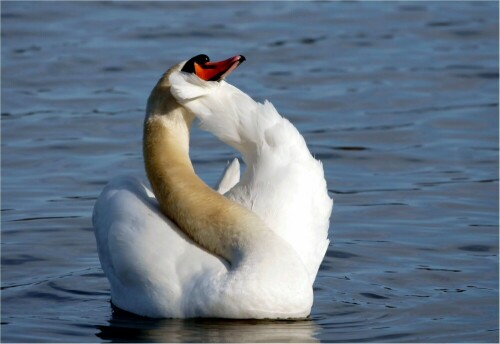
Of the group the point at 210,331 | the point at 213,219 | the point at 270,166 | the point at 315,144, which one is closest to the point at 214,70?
the point at 270,166

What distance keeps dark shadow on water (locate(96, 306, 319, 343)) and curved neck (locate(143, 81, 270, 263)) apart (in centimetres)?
42

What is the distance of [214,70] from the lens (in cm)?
760

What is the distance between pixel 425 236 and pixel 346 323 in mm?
2187

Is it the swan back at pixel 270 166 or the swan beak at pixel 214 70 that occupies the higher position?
the swan beak at pixel 214 70

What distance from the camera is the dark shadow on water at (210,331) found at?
23.1 feet

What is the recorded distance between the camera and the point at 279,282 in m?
7.21

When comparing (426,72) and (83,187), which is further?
(426,72)

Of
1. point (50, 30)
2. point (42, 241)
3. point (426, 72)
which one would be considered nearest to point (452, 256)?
point (42, 241)

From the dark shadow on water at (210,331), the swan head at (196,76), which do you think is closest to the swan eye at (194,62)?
the swan head at (196,76)

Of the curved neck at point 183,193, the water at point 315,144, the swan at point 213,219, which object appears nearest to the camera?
the swan at point 213,219

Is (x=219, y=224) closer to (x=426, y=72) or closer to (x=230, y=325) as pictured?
(x=230, y=325)

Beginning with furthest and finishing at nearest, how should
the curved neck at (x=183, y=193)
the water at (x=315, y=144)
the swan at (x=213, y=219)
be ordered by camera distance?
the water at (x=315, y=144), the curved neck at (x=183, y=193), the swan at (x=213, y=219)

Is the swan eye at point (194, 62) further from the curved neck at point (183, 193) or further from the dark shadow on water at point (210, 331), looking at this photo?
the dark shadow on water at point (210, 331)

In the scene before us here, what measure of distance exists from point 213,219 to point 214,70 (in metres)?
0.81
